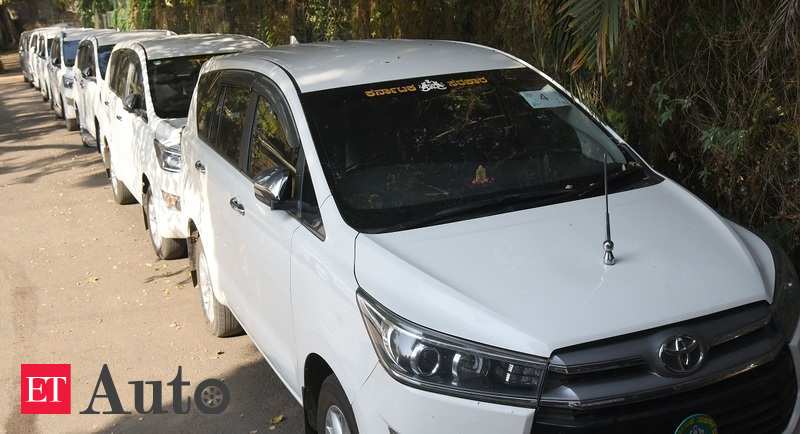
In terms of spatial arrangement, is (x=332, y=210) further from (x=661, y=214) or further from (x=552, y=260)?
(x=661, y=214)

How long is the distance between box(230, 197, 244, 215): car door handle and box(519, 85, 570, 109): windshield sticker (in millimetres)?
1592

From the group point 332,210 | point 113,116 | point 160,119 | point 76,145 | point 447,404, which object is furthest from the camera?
point 76,145

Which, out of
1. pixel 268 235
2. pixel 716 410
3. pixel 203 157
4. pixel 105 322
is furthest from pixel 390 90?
pixel 105 322

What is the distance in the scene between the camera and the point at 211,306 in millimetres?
6480

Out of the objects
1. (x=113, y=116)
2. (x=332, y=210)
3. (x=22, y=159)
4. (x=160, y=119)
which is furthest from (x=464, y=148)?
(x=22, y=159)

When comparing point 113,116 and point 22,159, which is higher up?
point 113,116

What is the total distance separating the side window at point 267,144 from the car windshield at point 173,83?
3.97m

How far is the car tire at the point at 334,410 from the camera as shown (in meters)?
3.70

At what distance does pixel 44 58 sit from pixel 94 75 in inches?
486

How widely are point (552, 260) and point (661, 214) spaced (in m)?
0.72

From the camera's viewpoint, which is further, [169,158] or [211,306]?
[169,158]

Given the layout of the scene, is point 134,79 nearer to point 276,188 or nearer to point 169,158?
Result: point 169,158

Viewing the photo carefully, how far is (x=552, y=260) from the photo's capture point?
358 centimetres

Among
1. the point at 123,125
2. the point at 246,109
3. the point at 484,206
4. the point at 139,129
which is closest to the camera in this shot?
the point at 484,206
